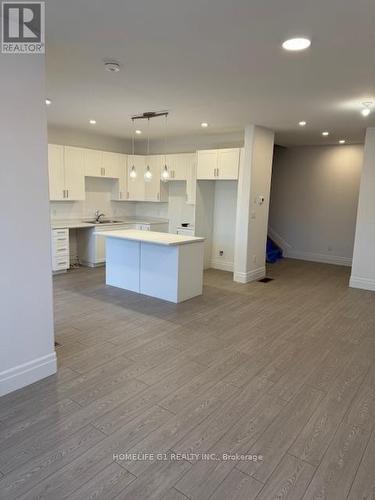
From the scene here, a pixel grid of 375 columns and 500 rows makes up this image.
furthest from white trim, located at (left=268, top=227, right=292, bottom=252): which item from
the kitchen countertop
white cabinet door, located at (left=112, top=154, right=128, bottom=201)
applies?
white cabinet door, located at (left=112, top=154, right=128, bottom=201)

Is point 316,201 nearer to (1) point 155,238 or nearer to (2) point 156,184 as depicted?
(2) point 156,184

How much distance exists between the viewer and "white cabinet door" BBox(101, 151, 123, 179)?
7.12m

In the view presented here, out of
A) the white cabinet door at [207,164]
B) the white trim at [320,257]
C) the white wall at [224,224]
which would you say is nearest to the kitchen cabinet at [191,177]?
the white cabinet door at [207,164]

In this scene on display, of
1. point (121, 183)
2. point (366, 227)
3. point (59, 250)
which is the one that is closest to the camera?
point (366, 227)

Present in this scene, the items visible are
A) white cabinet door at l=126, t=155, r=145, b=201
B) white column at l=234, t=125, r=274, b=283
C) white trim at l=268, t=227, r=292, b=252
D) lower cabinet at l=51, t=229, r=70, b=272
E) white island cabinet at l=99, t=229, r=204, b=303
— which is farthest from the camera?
white trim at l=268, t=227, r=292, b=252

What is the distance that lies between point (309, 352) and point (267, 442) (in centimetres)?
151

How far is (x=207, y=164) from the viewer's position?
648cm

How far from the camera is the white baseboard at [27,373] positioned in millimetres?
2623

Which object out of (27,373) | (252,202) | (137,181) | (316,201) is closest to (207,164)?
(252,202)

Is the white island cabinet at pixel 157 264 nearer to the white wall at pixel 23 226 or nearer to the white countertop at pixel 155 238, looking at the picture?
the white countertop at pixel 155 238

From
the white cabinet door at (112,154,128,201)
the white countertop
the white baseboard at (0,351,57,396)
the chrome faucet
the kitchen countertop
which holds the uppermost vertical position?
the white cabinet door at (112,154,128,201)

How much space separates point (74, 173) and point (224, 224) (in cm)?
316

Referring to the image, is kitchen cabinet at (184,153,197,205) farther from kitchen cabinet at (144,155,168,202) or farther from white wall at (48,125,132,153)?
white wall at (48,125,132,153)

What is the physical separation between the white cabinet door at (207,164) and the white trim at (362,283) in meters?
3.15
